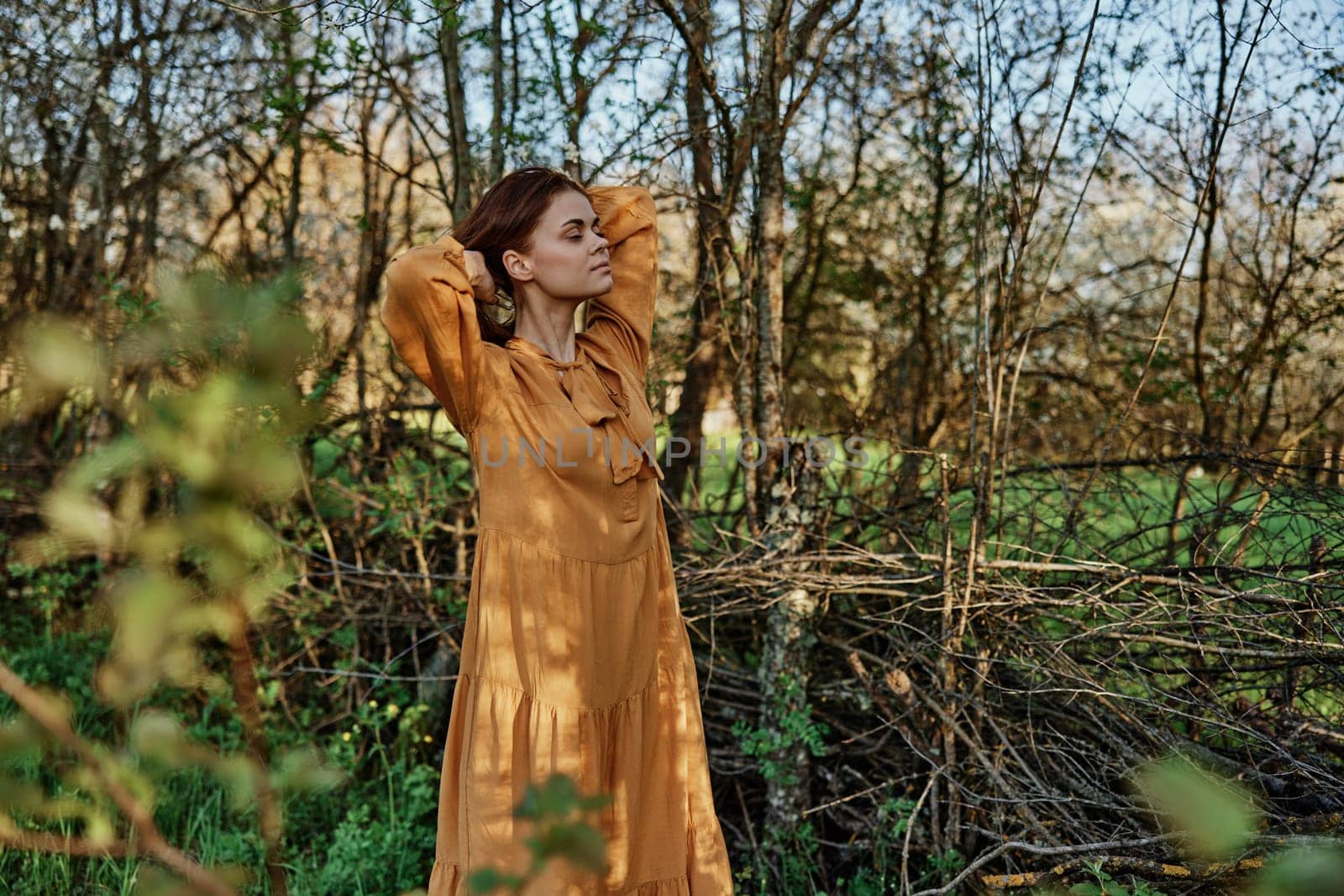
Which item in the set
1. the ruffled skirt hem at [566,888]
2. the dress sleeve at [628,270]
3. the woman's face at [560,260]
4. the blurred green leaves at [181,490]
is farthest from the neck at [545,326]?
the blurred green leaves at [181,490]

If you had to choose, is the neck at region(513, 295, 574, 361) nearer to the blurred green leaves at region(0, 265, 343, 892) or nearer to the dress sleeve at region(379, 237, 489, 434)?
the dress sleeve at region(379, 237, 489, 434)

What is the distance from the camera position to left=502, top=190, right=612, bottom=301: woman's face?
2037 mm

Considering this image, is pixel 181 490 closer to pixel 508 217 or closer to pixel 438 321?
pixel 438 321

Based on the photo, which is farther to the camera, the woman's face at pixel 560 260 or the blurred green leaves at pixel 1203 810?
the woman's face at pixel 560 260

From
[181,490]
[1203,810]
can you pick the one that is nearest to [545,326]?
Answer: [181,490]

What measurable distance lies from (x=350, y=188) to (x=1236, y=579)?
427cm

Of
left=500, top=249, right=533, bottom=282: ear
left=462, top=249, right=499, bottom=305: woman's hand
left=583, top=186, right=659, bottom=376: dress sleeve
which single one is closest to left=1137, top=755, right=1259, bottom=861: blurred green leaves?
left=462, top=249, right=499, bottom=305: woman's hand

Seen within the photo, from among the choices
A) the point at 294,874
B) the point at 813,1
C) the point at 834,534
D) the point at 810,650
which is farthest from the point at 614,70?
the point at 294,874

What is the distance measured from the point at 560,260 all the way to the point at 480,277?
0.20 m

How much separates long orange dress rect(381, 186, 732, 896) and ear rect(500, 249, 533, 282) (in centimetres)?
14

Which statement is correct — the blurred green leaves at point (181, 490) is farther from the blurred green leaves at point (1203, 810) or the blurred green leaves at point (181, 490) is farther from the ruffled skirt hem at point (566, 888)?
the ruffled skirt hem at point (566, 888)

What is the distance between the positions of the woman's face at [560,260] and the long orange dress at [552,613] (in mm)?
140

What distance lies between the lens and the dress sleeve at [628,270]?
228 centimetres

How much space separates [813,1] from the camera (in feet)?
9.77
